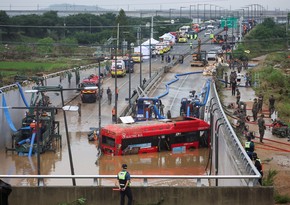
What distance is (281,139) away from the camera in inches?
1147

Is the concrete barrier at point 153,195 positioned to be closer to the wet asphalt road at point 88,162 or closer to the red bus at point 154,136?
the wet asphalt road at point 88,162

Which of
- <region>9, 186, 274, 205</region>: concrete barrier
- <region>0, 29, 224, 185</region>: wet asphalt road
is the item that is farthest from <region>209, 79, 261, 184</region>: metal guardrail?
<region>0, 29, 224, 185</region>: wet asphalt road

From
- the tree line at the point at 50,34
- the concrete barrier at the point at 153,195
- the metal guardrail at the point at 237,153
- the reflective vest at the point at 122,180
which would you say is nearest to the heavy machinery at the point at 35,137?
the metal guardrail at the point at 237,153

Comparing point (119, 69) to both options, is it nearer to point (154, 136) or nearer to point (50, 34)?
point (154, 136)

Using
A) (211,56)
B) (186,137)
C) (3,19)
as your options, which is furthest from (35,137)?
(3,19)

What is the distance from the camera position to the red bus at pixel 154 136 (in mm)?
30312

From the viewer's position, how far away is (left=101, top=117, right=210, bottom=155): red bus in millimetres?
30312

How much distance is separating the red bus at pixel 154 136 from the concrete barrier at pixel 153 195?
16444 millimetres

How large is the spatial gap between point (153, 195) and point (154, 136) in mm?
17598

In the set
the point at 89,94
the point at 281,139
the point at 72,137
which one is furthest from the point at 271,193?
the point at 89,94

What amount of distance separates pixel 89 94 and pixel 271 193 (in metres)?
34.8

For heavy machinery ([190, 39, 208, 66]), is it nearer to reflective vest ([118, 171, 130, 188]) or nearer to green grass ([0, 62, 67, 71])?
green grass ([0, 62, 67, 71])

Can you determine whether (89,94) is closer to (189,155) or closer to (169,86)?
(169,86)

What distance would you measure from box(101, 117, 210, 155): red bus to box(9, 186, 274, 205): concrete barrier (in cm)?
1644
